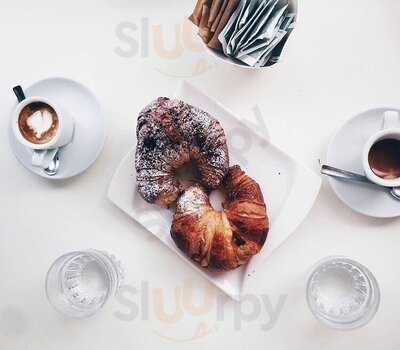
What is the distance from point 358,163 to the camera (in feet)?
4.30

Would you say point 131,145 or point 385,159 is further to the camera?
point 131,145

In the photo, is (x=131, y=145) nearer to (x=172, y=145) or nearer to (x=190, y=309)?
(x=172, y=145)

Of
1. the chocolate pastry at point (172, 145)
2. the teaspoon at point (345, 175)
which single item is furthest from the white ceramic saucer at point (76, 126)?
the teaspoon at point (345, 175)

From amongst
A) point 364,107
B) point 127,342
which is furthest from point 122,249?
point 364,107

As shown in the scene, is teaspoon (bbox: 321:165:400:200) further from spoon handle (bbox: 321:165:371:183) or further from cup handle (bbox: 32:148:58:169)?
cup handle (bbox: 32:148:58:169)

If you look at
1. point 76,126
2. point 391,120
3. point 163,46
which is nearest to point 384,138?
point 391,120

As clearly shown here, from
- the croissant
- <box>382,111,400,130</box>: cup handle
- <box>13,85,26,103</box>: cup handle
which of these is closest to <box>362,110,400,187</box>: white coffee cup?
<box>382,111,400,130</box>: cup handle

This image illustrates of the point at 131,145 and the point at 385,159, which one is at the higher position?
the point at 131,145

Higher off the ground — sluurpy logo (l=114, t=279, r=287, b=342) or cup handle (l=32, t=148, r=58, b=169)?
cup handle (l=32, t=148, r=58, b=169)

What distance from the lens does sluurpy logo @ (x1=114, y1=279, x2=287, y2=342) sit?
1.37 metres

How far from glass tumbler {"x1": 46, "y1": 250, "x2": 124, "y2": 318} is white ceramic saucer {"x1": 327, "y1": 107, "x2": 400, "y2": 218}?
0.55m

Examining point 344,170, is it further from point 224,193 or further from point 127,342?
point 127,342

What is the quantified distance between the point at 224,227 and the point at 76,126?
0.43 m

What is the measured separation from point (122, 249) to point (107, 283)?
88 millimetres
